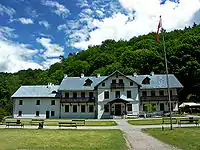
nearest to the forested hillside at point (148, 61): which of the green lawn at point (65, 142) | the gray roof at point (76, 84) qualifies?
the gray roof at point (76, 84)

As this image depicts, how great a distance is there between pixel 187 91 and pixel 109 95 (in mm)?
26384

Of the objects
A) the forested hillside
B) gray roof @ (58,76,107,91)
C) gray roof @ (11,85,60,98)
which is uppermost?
the forested hillside

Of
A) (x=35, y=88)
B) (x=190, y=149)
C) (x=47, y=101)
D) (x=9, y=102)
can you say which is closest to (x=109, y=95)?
(x=47, y=101)

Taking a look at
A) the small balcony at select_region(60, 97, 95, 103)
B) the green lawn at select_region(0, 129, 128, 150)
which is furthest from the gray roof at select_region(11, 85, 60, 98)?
the green lawn at select_region(0, 129, 128, 150)

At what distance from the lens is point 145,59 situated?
252ft

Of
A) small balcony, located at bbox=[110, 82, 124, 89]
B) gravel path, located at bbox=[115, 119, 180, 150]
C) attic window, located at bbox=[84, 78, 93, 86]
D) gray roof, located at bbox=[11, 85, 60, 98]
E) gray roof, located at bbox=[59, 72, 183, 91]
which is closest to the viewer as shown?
gravel path, located at bbox=[115, 119, 180, 150]

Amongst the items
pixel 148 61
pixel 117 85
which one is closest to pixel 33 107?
pixel 117 85

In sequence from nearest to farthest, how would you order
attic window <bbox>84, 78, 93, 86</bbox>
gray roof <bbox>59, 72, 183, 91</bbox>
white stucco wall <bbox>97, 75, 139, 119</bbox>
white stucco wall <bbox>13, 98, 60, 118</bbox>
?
white stucco wall <bbox>97, 75, 139, 119</bbox>
gray roof <bbox>59, 72, 183, 91</bbox>
white stucco wall <bbox>13, 98, 60, 118</bbox>
attic window <bbox>84, 78, 93, 86</bbox>

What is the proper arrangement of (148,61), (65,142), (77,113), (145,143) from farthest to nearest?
(148,61)
(77,113)
(65,142)
(145,143)

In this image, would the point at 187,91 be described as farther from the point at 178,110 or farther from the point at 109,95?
the point at 109,95

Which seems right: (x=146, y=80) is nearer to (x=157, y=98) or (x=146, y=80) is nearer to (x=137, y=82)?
(x=137, y=82)

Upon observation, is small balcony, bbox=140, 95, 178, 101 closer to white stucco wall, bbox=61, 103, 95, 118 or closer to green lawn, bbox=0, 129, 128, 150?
white stucco wall, bbox=61, 103, 95, 118

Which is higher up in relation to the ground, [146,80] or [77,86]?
[146,80]

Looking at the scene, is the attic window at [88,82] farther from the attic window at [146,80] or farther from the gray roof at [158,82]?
the attic window at [146,80]
